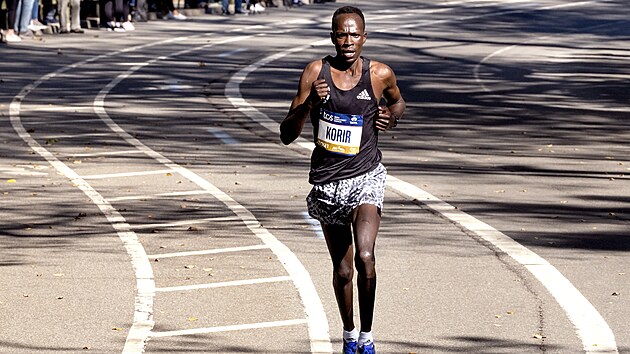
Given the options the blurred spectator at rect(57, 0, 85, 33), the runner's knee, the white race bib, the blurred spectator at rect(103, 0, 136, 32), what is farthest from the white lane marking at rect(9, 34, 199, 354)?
the blurred spectator at rect(103, 0, 136, 32)

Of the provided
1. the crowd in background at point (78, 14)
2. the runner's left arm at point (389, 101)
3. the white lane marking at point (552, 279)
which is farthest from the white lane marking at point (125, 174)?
the crowd in background at point (78, 14)

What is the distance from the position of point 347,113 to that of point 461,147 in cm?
1079

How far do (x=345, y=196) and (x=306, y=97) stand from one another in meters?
0.54

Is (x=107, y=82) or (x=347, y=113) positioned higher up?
(x=347, y=113)

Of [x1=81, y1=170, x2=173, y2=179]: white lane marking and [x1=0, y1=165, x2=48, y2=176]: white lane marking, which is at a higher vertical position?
[x1=81, y1=170, x2=173, y2=179]: white lane marking

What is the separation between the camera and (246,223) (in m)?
12.9

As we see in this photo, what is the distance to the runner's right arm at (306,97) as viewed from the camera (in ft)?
25.4

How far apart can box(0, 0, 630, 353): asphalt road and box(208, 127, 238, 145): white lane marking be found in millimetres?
111

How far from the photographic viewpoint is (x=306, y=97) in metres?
7.86

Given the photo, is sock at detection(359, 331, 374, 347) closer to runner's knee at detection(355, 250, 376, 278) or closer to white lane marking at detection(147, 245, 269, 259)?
runner's knee at detection(355, 250, 376, 278)

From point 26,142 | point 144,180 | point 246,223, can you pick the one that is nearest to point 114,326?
point 246,223

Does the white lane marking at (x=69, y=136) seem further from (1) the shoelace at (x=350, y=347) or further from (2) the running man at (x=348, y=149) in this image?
(1) the shoelace at (x=350, y=347)

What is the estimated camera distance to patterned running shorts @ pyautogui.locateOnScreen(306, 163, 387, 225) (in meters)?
7.94

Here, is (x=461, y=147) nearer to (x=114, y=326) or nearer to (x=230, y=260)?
(x=230, y=260)
